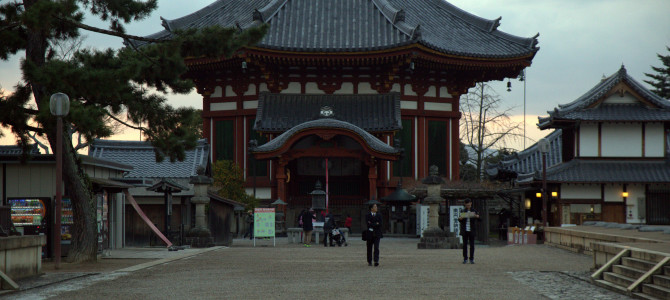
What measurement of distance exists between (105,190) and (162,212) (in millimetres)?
7563

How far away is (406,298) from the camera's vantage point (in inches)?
522

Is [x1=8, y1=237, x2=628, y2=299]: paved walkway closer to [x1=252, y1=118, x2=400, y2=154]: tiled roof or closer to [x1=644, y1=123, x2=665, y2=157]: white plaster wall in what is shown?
[x1=252, y1=118, x2=400, y2=154]: tiled roof

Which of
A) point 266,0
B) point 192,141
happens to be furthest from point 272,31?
point 192,141

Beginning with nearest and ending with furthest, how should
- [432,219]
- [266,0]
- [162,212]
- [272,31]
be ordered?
[432,219] → [162,212] → [272,31] → [266,0]

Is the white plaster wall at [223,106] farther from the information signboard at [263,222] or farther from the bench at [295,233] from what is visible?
the information signboard at [263,222]

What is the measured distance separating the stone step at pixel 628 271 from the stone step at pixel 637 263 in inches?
3.1

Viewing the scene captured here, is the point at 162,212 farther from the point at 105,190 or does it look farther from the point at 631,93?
the point at 631,93

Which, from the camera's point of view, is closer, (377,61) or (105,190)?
(105,190)

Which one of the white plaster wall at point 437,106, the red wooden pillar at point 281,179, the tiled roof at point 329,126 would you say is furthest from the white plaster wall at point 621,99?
the red wooden pillar at point 281,179

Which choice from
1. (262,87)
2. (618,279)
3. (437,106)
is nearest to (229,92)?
(262,87)

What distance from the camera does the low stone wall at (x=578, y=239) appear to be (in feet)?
64.2

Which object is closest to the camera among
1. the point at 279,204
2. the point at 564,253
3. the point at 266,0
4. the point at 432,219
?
the point at 564,253

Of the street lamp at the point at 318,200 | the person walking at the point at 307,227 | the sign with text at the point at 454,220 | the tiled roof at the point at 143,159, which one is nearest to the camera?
the sign with text at the point at 454,220

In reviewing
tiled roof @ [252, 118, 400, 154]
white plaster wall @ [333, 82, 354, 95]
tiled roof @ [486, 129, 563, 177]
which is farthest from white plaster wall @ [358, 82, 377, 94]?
tiled roof @ [486, 129, 563, 177]
